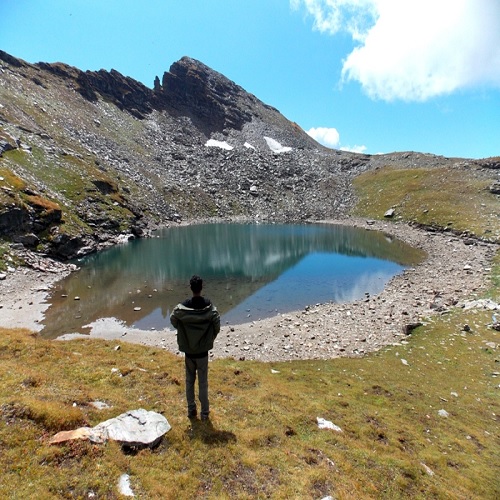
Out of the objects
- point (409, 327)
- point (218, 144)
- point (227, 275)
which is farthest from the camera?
point (218, 144)

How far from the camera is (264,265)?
58375mm

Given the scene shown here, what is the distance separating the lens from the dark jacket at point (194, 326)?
394 inches

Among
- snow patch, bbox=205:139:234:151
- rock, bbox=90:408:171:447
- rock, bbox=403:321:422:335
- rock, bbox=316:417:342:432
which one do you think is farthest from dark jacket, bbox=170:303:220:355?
snow patch, bbox=205:139:234:151

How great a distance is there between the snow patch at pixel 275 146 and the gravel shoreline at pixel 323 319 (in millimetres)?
133484

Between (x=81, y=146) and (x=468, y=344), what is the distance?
116 meters

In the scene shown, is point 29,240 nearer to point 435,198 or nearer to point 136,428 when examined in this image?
point 136,428

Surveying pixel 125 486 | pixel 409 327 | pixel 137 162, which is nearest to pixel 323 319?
pixel 409 327

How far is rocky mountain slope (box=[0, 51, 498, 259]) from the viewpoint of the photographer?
215 ft

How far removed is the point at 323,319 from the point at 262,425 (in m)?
21.0

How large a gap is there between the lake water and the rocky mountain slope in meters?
11.0

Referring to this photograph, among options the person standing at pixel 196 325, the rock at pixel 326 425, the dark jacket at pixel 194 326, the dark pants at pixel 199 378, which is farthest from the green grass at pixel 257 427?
the dark jacket at pixel 194 326

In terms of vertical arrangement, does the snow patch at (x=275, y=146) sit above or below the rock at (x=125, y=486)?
above

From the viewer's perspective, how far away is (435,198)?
3620 inches

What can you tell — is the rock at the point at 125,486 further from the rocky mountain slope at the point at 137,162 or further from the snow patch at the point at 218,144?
the snow patch at the point at 218,144
